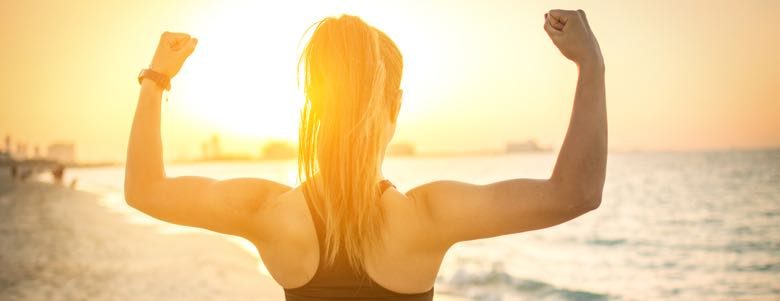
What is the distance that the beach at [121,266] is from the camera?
10062 mm

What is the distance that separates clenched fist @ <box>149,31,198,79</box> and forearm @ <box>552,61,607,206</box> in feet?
3.46

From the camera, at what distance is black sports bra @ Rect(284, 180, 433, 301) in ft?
5.27

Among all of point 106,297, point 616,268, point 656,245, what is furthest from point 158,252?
point 656,245

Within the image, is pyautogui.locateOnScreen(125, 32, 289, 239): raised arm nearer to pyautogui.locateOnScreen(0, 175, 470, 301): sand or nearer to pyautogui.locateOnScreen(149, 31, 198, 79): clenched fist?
pyautogui.locateOnScreen(149, 31, 198, 79): clenched fist

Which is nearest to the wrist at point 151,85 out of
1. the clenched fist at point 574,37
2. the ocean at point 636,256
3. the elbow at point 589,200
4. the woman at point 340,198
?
the woman at point 340,198

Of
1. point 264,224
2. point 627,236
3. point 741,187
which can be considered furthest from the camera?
point 741,187

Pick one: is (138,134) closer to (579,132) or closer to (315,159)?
(315,159)

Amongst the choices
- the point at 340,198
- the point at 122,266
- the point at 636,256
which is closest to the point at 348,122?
the point at 340,198

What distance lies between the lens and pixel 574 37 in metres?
1.31

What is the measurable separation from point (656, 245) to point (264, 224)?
24.8 m

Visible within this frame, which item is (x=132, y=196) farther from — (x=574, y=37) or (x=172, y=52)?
(x=574, y=37)

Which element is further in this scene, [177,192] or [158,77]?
[158,77]

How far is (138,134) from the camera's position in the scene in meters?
1.64

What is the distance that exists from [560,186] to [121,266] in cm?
1243
